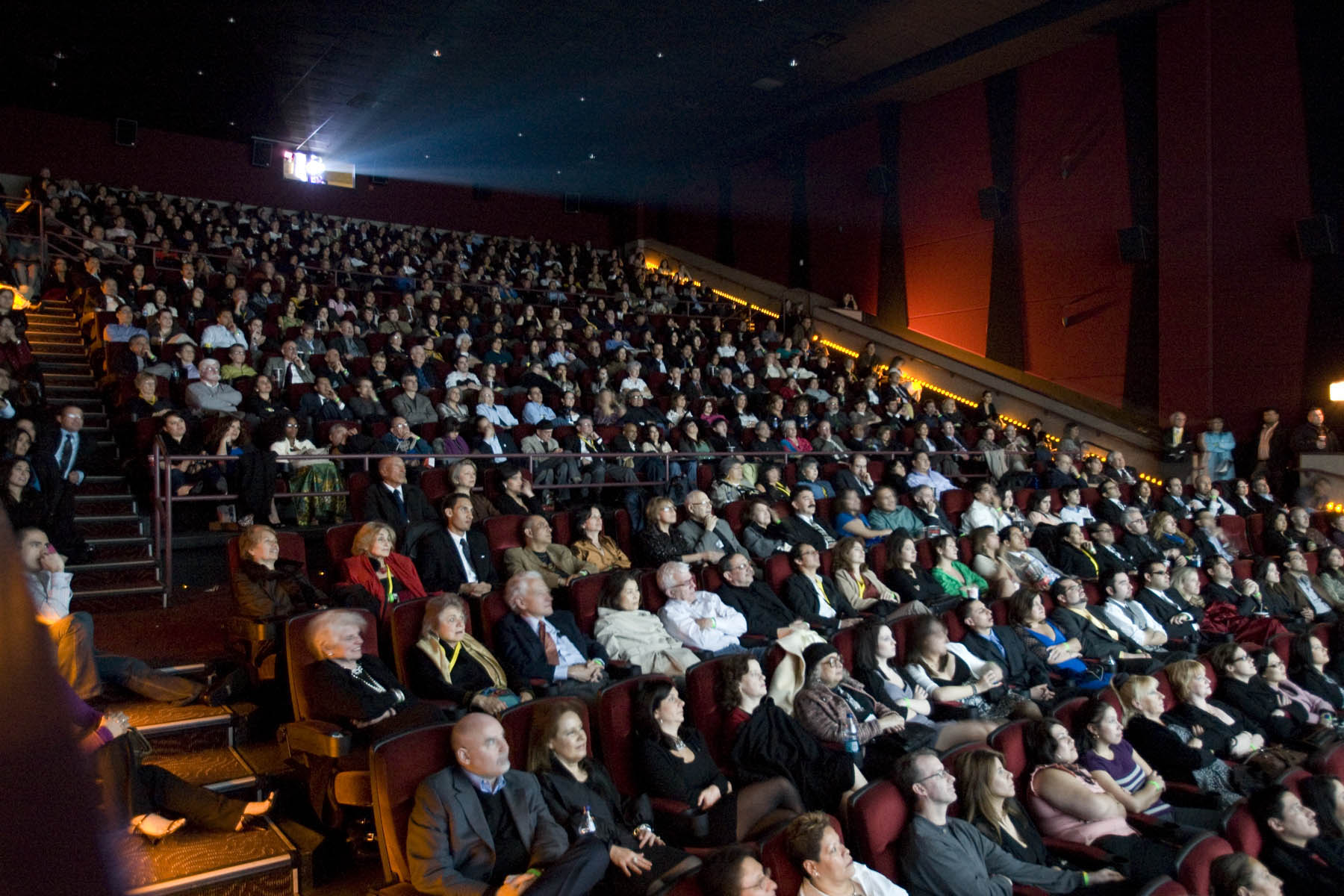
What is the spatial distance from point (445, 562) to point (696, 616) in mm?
824

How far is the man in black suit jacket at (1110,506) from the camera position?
A: 5.00 meters

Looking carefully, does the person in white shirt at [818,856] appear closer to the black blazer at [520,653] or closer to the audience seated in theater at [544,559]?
the black blazer at [520,653]

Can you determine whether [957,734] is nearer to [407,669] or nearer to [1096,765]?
[1096,765]

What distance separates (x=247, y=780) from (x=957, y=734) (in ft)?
5.95

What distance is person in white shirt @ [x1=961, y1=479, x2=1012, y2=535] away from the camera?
4664 mm

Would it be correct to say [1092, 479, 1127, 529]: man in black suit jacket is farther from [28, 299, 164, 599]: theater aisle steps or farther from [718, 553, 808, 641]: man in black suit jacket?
[28, 299, 164, 599]: theater aisle steps

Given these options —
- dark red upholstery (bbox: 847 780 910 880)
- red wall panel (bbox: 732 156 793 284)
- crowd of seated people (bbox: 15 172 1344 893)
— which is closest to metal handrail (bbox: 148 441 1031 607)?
crowd of seated people (bbox: 15 172 1344 893)

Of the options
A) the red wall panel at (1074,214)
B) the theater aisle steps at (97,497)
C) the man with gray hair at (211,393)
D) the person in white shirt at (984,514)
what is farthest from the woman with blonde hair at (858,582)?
the red wall panel at (1074,214)

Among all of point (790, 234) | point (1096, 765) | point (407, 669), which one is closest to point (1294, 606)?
point (1096, 765)

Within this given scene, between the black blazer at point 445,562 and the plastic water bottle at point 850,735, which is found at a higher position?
the black blazer at point 445,562

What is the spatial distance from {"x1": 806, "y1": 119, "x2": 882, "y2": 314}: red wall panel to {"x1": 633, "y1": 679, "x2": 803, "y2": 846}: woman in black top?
7100 mm

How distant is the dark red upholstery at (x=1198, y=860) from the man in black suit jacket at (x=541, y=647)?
53.6 inches

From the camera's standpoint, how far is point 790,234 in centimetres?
970

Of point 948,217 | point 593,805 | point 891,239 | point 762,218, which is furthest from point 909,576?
point 762,218
